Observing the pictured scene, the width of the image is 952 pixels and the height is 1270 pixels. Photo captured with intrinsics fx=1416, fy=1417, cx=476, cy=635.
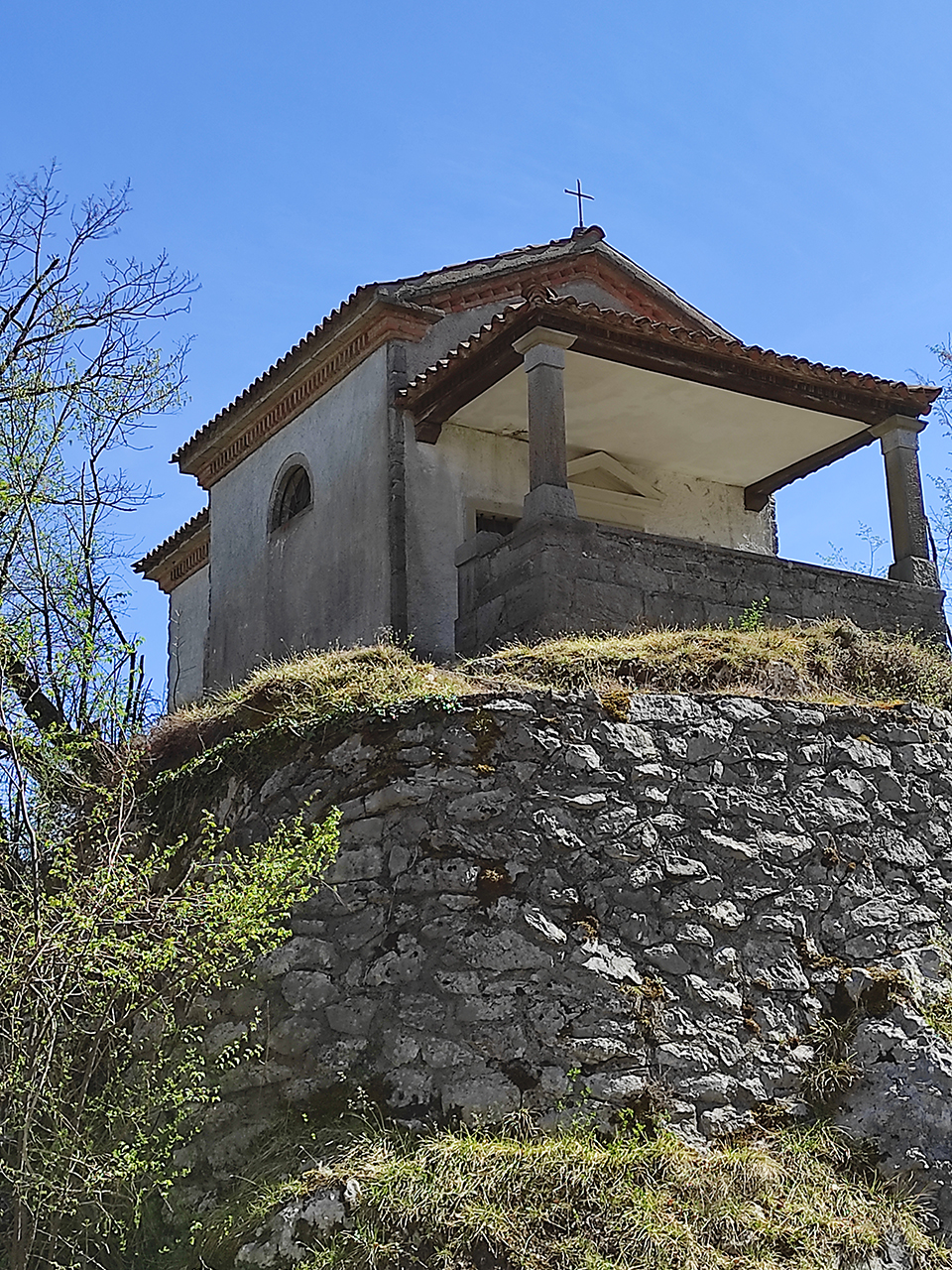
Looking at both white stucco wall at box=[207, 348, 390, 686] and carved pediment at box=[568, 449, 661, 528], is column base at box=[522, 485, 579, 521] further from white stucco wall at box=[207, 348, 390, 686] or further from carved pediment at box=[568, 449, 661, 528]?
carved pediment at box=[568, 449, 661, 528]

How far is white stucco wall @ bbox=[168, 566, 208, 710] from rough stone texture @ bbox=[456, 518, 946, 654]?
20.8 feet

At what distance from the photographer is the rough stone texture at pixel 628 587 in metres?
10.5

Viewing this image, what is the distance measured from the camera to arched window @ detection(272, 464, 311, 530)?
553 inches

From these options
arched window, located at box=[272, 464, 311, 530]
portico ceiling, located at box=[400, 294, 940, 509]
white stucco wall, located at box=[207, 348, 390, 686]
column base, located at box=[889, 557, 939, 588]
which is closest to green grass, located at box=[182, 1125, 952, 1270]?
white stucco wall, located at box=[207, 348, 390, 686]

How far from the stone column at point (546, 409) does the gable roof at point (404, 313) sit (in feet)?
6.54

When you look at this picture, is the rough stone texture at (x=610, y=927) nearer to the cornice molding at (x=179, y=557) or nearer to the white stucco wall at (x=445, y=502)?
the white stucco wall at (x=445, y=502)

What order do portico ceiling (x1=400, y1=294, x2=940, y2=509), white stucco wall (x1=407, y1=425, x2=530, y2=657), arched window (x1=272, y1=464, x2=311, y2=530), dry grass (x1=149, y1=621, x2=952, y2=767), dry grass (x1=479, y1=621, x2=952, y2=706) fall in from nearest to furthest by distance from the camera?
1. dry grass (x1=149, y1=621, x2=952, y2=767)
2. dry grass (x1=479, y1=621, x2=952, y2=706)
3. portico ceiling (x1=400, y1=294, x2=940, y2=509)
4. white stucco wall (x1=407, y1=425, x2=530, y2=657)
5. arched window (x1=272, y1=464, x2=311, y2=530)

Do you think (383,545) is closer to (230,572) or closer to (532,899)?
(230,572)

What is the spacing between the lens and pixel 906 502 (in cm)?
1241

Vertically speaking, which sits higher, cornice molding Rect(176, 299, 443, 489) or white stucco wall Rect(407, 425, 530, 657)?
cornice molding Rect(176, 299, 443, 489)

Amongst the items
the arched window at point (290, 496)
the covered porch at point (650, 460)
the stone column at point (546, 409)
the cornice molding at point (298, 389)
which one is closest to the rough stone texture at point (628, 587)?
the covered porch at point (650, 460)

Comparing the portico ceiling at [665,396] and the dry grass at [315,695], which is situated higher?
the portico ceiling at [665,396]

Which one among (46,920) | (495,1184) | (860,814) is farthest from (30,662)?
(860,814)

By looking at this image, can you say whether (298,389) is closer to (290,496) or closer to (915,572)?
(290,496)
